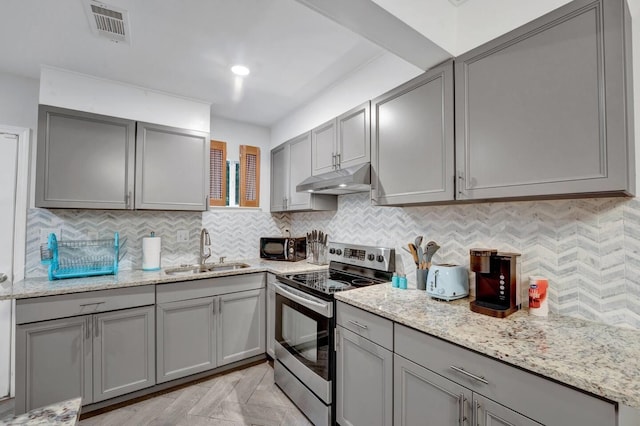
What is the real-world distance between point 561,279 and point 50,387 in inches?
123

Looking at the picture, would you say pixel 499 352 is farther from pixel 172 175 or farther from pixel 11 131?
pixel 11 131

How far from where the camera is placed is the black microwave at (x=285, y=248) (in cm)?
314

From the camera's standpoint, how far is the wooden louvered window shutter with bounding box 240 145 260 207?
3.43m

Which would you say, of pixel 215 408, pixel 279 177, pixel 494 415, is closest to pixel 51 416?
pixel 494 415

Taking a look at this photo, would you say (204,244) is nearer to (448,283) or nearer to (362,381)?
(362,381)

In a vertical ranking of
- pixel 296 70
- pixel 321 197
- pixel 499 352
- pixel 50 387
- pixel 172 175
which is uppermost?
pixel 296 70

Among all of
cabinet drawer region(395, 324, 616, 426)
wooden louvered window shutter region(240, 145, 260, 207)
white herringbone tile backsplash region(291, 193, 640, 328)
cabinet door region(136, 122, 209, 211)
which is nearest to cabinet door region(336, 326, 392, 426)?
cabinet drawer region(395, 324, 616, 426)

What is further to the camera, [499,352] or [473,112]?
[473,112]

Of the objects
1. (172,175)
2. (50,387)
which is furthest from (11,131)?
(50,387)

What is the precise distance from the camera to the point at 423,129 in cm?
169

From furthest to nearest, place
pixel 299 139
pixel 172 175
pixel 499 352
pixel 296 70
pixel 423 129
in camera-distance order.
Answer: pixel 299 139 < pixel 172 175 < pixel 296 70 < pixel 423 129 < pixel 499 352

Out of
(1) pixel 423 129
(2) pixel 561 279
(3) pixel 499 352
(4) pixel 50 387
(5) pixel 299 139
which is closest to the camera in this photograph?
(3) pixel 499 352

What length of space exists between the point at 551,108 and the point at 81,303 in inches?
115

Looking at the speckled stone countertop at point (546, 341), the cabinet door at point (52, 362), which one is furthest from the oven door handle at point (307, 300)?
the cabinet door at point (52, 362)
